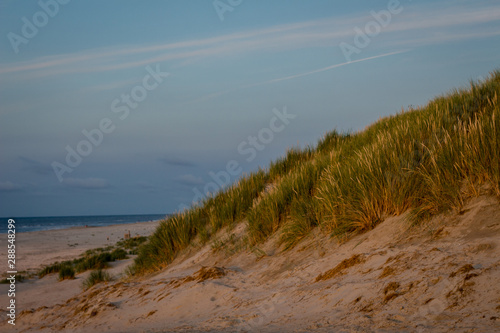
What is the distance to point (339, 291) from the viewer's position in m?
4.29

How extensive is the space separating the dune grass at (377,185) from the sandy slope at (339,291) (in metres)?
0.29

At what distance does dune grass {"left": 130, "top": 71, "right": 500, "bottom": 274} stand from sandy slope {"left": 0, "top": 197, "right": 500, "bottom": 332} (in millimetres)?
290

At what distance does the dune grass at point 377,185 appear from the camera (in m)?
5.27

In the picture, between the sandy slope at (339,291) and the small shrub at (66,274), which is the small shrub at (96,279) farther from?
the small shrub at (66,274)

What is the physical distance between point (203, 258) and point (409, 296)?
5437mm

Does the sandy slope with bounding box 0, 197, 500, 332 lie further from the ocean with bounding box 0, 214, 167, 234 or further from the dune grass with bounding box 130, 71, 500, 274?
the ocean with bounding box 0, 214, 167, 234

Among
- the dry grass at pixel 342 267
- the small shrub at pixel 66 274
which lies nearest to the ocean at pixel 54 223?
the small shrub at pixel 66 274

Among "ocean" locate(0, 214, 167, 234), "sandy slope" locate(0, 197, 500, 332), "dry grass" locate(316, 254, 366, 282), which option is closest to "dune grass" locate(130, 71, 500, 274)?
"sandy slope" locate(0, 197, 500, 332)

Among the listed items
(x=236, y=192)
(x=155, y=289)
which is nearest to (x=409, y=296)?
(x=155, y=289)

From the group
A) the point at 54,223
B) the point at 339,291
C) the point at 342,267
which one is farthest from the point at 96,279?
the point at 54,223

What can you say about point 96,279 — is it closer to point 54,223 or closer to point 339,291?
point 339,291

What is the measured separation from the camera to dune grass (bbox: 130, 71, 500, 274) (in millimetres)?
5266

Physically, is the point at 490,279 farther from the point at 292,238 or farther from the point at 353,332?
the point at 292,238

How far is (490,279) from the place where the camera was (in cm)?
347
